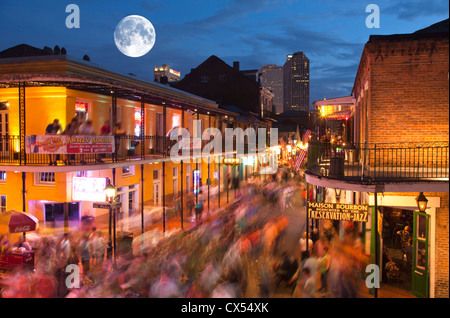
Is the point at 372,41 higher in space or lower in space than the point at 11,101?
higher

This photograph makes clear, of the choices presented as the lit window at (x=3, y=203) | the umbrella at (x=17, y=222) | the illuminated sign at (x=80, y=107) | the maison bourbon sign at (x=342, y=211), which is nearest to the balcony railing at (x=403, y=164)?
the maison bourbon sign at (x=342, y=211)

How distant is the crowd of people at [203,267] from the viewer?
32.2ft

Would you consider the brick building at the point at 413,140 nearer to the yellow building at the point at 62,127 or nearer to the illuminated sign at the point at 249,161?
the yellow building at the point at 62,127

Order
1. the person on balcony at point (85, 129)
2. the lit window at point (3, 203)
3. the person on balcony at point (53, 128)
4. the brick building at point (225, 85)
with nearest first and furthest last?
1. the person on balcony at point (85, 129)
2. the person on balcony at point (53, 128)
3. the lit window at point (3, 203)
4. the brick building at point (225, 85)

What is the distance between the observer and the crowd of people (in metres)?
9.83

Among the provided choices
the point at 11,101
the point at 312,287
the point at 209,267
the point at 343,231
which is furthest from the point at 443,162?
the point at 11,101

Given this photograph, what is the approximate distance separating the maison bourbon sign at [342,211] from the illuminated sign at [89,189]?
292 inches

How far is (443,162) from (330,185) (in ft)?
10.5

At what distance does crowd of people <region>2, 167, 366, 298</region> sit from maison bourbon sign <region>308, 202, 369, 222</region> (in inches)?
68.6

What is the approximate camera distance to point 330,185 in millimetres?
9367

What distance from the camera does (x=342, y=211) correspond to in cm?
949

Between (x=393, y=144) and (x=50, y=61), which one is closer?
(x=393, y=144)

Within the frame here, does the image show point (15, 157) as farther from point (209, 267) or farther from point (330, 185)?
point (330, 185)
